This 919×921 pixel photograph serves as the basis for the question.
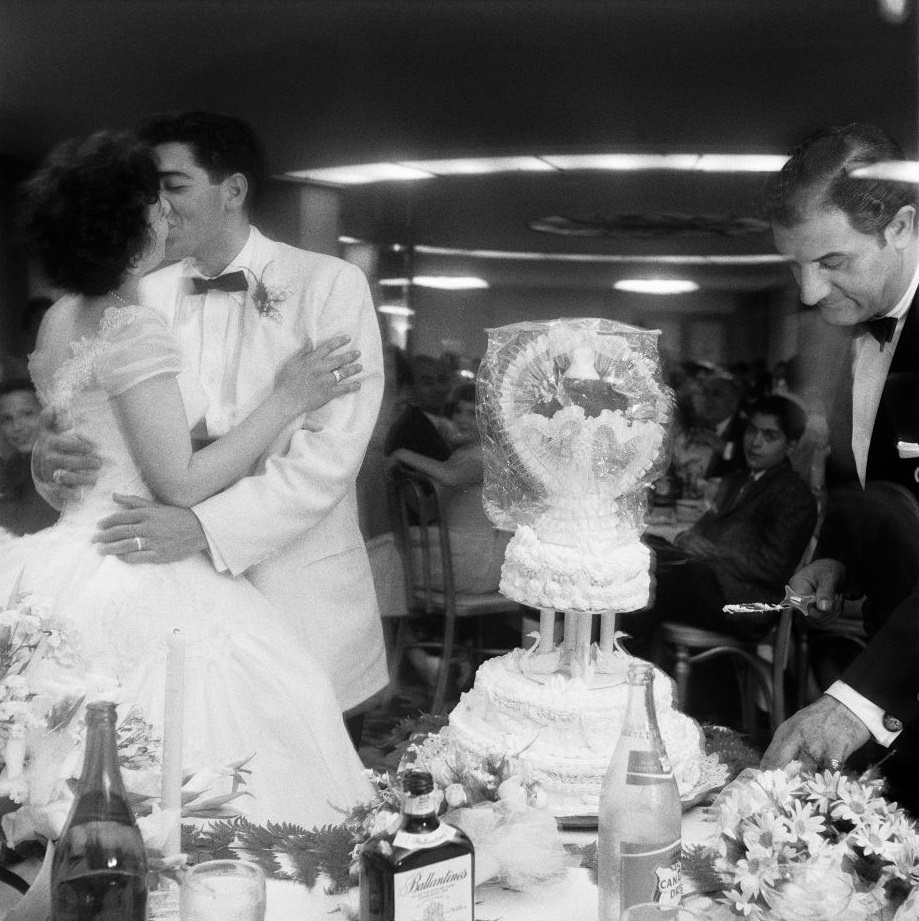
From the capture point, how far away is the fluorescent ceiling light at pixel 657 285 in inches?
80.4

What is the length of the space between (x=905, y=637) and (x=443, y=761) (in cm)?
88

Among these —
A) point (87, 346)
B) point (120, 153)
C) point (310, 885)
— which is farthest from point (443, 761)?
point (120, 153)

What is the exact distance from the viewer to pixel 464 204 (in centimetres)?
206

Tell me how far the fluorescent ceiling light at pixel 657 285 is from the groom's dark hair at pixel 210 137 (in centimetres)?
74

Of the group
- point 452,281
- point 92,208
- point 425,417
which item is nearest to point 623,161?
point 452,281

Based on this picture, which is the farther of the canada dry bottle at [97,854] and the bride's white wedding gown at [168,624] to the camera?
the bride's white wedding gown at [168,624]

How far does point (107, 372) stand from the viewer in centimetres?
201

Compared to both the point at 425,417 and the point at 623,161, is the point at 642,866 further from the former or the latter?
the point at 623,161

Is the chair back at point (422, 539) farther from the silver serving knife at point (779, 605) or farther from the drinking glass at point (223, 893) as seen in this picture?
the drinking glass at point (223, 893)

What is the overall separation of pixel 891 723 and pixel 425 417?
104cm

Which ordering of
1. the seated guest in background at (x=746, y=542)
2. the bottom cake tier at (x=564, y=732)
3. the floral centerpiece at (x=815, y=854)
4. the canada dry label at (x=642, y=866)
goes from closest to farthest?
1. the floral centerpiece at (x=815, y=854)
2. the canada dry label at (x=642, y=866)
3. the bottom cake tier at (x=564, y=732)
4. the seated guest in background at (x=746, y=542)

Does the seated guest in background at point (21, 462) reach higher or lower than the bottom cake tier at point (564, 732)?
higher

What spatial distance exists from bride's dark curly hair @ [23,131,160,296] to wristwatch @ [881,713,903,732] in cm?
165

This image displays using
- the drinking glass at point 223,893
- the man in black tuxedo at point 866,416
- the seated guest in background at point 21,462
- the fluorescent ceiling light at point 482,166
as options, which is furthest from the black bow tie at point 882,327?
the seated guest in background at point 21,462
